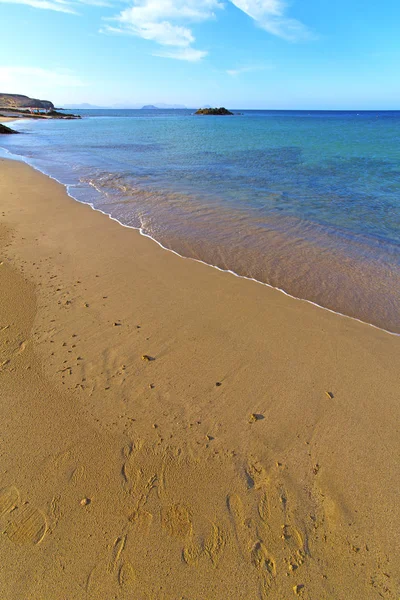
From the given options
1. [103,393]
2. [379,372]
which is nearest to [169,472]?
[103,393]

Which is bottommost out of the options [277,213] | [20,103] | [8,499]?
[8,499]

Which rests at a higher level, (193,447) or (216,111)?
(216,111)

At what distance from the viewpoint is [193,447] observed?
3309mm

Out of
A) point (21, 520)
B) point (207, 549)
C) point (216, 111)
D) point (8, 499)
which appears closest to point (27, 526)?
point (21, 520)

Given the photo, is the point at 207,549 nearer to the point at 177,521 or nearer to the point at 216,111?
the point at 177,521

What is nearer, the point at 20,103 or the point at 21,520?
the point at 21,520

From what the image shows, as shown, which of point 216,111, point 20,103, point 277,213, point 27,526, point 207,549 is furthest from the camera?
point 216,111

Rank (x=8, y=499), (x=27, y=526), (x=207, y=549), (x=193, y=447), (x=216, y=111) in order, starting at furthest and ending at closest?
1. (x=216, y=111)
2. (x=193, y=447)
3. (x=8, y=499)
4. (x=27, y=526)
5. (x=207, y=549)

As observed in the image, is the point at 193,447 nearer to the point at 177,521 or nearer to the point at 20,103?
the point at 177,521

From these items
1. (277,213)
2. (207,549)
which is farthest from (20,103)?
(207,549)

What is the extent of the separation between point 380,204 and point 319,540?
1187 cm

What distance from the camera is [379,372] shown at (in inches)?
169

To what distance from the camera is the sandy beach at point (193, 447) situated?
8.02 ft

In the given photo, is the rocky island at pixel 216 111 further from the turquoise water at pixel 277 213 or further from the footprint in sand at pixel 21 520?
the footprint in sand at pixel 21 520
